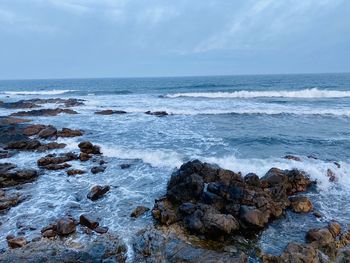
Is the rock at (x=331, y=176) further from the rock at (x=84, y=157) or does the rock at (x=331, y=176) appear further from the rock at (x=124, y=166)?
the rock at (x=84, y=157)

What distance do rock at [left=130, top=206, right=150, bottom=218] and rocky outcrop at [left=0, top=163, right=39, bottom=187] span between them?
640 cm

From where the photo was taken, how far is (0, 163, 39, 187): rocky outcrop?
14.4 meters

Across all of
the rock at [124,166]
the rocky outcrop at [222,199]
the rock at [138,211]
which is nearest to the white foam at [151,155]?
the rock at [124,166]

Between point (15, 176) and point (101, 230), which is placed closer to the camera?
point (101, 230)

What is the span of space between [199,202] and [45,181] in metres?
7.69

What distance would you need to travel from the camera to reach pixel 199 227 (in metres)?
9.73

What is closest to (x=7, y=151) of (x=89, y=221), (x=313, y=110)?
(x=89, y=221)

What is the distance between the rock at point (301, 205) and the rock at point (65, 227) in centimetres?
771

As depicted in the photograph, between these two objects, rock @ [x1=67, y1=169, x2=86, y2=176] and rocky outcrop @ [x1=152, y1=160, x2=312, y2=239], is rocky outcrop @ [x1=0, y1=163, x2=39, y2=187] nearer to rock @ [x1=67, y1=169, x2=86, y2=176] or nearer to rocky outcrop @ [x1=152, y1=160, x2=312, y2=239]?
rock @ [x1=67, y1=169, x2=86, y2=176]

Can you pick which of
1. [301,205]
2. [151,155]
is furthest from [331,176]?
[151,155]


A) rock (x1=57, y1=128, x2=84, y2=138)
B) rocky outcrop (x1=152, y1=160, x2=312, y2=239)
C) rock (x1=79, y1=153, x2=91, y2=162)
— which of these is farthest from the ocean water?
rock (x1=57, y1=128, x2=84, y2=138)

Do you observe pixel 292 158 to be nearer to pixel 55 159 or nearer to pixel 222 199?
pixel 222 199

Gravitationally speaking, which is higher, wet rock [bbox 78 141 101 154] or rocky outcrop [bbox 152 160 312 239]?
rocky outcrop [bbox 152 160 312 239]

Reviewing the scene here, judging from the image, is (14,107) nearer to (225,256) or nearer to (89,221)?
(89,221)
